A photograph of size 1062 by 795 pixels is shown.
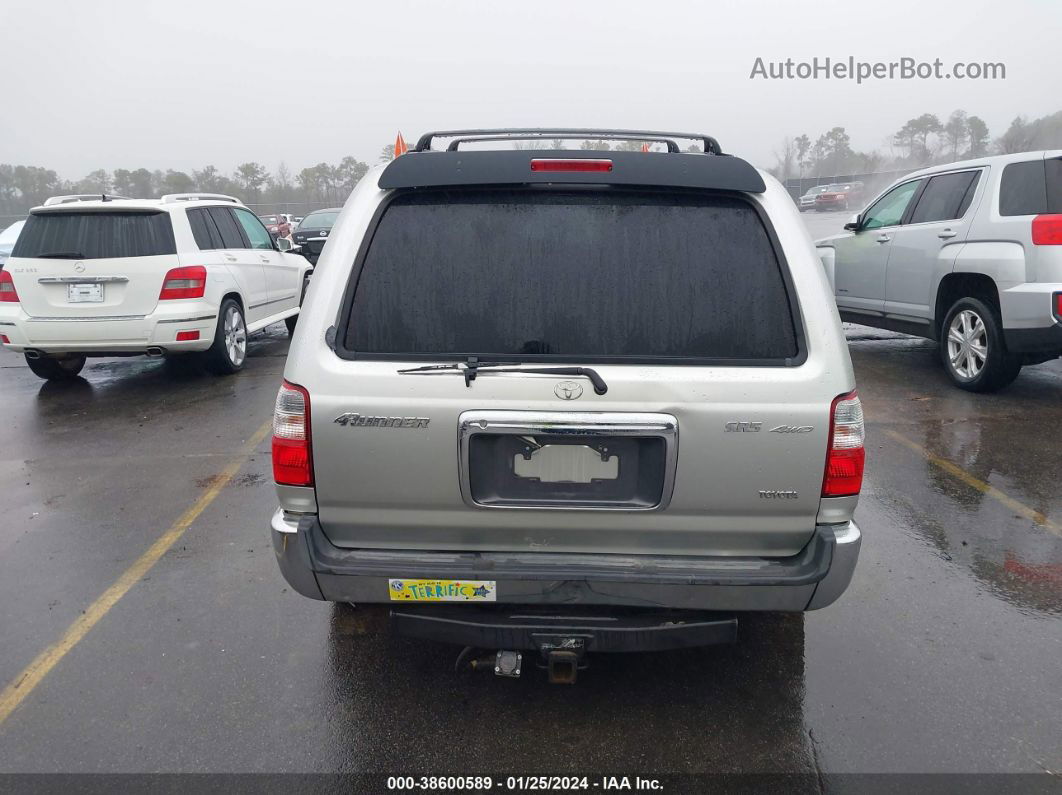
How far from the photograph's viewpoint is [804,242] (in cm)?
258

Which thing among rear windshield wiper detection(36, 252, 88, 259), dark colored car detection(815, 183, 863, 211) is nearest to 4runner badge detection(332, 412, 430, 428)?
rear windshield wiper detection(36, 252, 88, 259)

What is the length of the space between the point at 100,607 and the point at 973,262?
693cm

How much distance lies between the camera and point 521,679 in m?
3.05

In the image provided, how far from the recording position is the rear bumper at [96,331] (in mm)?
7312

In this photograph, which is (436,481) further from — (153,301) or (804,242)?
(153,301)

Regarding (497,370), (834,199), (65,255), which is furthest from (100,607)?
(834,199)

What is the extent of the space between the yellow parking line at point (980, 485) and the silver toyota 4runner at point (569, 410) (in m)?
2.67

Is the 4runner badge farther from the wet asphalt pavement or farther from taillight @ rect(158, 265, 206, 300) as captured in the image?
taillight @ rect(158, 265, 206, 300)

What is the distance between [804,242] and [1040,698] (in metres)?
1.90

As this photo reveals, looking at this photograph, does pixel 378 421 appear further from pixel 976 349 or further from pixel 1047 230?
pixel 976 349

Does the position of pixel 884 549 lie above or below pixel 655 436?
A: below

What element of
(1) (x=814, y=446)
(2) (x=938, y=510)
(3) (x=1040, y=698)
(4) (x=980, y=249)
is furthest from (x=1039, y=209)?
(1) (x=814, y=446)

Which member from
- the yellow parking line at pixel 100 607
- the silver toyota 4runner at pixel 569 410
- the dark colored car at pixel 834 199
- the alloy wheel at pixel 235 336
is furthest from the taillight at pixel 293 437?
the dark colored car at pixel 834 199

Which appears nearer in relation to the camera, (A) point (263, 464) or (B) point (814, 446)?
(B) point (814, 446)
